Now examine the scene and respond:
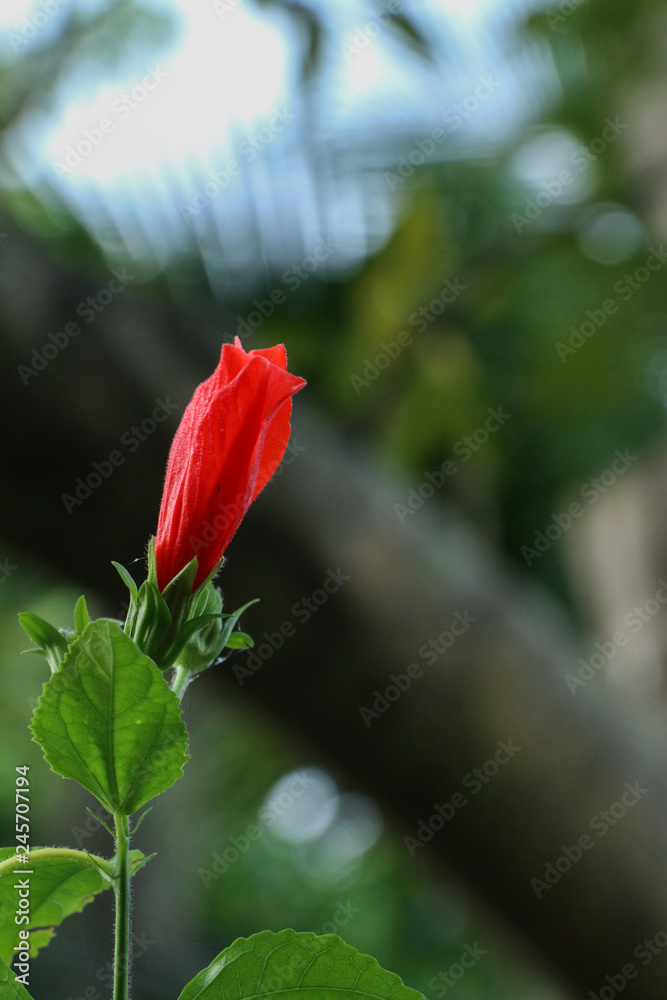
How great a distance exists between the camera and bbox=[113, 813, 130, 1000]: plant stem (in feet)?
0.59

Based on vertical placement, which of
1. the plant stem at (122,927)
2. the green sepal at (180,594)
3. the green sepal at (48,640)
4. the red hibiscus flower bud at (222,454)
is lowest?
the plant stem at (122,927)

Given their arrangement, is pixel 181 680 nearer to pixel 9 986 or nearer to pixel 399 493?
pixel 9 986

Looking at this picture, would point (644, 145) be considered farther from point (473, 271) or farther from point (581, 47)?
point (473, 271)

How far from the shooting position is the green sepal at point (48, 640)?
233 mm

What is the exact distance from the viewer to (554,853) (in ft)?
3.04

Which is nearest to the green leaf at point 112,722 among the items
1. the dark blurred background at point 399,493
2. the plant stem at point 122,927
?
the plant stem at point 122,927

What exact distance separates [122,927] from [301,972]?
50 mm

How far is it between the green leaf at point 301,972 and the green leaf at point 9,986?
38 millimetres

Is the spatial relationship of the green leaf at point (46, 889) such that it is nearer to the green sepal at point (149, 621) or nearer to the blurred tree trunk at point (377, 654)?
the green sepal at point (149, 621)

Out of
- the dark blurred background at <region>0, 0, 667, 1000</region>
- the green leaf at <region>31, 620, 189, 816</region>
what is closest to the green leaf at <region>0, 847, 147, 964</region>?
the green leaf at <region>31, 620, 189, 816</region>

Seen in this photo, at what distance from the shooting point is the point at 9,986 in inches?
7.4

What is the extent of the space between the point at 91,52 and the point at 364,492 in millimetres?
748

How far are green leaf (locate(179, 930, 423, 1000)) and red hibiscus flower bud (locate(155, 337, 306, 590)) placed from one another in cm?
10

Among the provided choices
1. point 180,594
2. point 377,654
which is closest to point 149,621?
point 180,594
